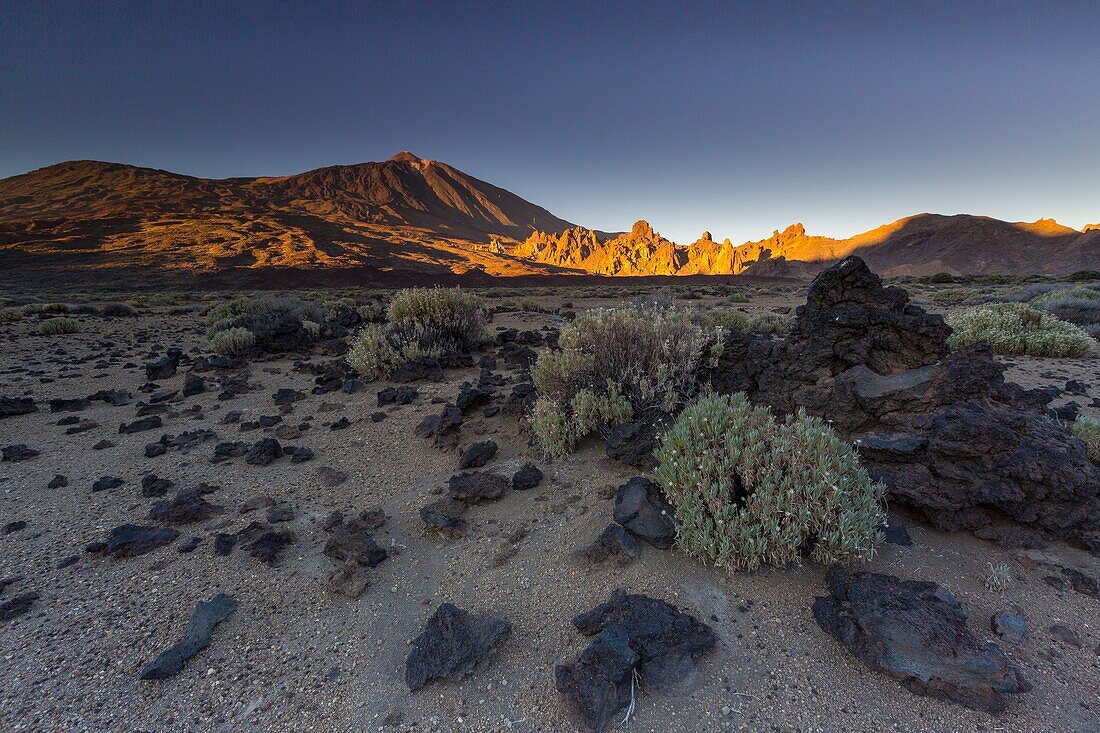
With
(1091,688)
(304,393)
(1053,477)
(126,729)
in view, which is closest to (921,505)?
(1053,477)

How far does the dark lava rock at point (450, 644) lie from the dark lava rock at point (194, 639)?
1104 mm

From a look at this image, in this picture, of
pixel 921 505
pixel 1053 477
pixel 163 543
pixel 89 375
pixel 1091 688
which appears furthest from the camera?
pixel 89 375

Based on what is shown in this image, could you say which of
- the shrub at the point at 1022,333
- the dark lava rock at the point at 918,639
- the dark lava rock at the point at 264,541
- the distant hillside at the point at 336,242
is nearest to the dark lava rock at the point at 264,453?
the dark lava rock at the point at 264,541

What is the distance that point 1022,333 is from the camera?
8.40 metres

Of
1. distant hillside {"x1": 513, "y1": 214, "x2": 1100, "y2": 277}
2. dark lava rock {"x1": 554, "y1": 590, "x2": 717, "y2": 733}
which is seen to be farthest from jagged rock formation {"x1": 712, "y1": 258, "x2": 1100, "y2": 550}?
distant hillside {"x1": 513, "y1": 214, "x2": 1100, "y2": 277}

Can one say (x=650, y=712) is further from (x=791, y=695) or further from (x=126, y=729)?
(x=126, y=729)

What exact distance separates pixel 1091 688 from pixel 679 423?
209 centimetres

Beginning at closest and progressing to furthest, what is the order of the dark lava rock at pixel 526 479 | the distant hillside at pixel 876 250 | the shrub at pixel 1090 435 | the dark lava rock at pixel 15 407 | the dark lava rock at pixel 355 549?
the dark lava rock at pixel 355 549 < the shrub at pixel 1090 435 < the dark lava rock at pixel 526 479 < the dark lava rock at pixel 15 407 < the distant hillside at pixel 876 250

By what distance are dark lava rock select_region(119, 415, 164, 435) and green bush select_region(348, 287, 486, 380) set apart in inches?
94.0

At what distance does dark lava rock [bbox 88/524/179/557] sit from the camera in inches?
123

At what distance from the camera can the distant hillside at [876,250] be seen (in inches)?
3669

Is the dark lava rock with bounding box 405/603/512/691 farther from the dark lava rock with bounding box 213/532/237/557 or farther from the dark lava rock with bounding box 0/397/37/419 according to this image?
the dark lava rock with bounding box 0/397/37/419

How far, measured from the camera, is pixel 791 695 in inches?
78.4

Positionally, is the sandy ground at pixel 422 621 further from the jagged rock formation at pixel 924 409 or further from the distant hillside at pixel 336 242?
the distant hillside at pixel 336 242
